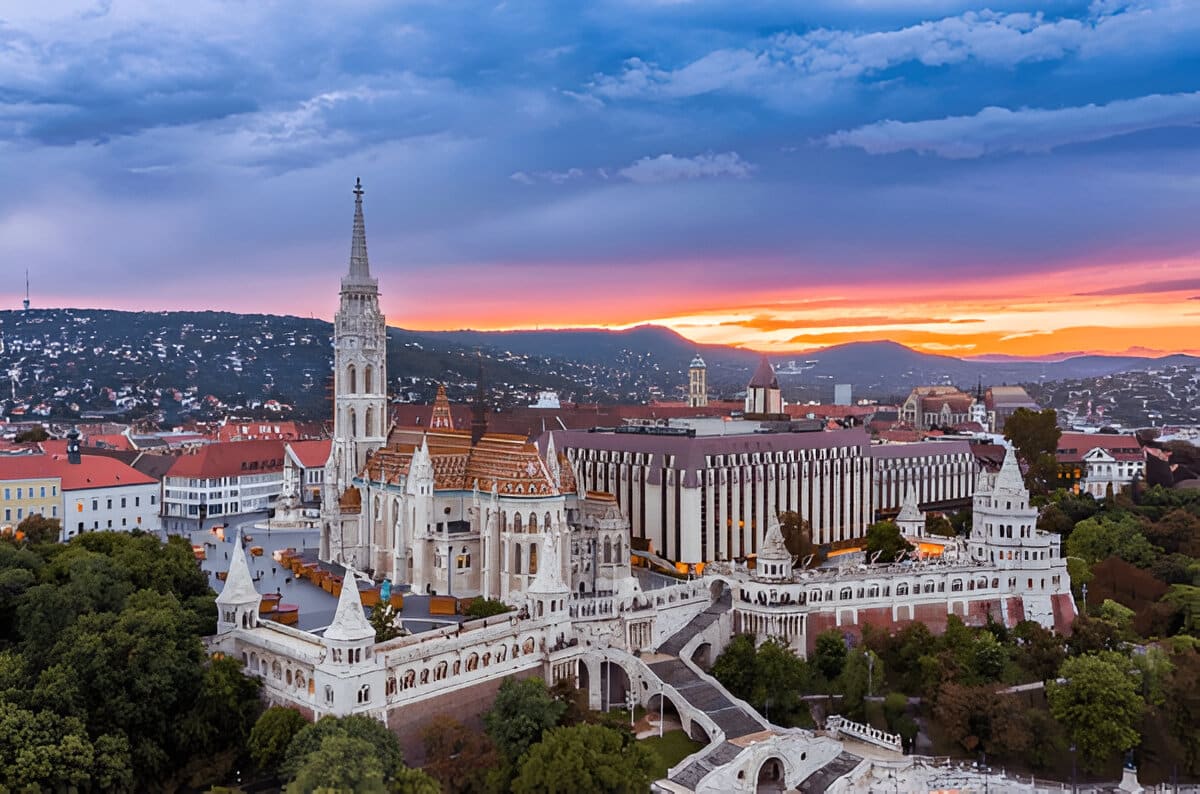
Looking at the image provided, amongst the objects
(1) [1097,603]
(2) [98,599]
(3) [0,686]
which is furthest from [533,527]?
(1) [1097,603]

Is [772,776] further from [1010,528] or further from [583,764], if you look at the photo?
[1010,528]

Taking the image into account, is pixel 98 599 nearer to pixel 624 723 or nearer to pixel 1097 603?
pixel 624 723

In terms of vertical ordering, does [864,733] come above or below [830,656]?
below

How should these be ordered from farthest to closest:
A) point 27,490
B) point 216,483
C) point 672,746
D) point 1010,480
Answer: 1. point 216,483
2. point 27,490
3. point 1010,480
4. point 672,746

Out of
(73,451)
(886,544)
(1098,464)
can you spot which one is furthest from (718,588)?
(1098,464)

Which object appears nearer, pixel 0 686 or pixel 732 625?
pixel 0 686

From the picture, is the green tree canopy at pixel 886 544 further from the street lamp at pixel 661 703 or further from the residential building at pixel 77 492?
the residential building at pixel 77 492
